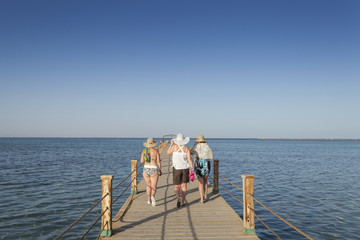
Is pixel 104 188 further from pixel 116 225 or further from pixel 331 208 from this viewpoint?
pixel 331 208

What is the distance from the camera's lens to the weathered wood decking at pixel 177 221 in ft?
16.9

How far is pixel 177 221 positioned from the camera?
596 cm

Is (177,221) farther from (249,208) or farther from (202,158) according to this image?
(202,158)

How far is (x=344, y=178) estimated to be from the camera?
69.4 ft

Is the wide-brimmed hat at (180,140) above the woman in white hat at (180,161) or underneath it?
above

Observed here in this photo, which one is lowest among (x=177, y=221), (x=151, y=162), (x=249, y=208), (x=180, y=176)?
(x=177, y=221)

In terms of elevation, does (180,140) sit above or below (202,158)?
above

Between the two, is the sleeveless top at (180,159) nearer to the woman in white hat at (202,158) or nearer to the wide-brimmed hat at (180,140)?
the wide-brimmed hat at (180,140)

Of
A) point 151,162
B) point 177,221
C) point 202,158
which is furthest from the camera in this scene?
point 202,158

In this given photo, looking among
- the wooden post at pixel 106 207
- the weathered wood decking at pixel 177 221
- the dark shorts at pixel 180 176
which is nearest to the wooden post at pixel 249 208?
the weathered wood decking at pixel 177 221

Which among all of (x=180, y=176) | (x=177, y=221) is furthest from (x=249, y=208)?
(x=180, y=176)

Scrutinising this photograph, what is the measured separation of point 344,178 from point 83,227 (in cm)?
2169

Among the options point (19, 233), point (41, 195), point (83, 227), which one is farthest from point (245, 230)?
point (41, 195)

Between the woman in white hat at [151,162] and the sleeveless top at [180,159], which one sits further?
the woman in white hat at [151,162]
